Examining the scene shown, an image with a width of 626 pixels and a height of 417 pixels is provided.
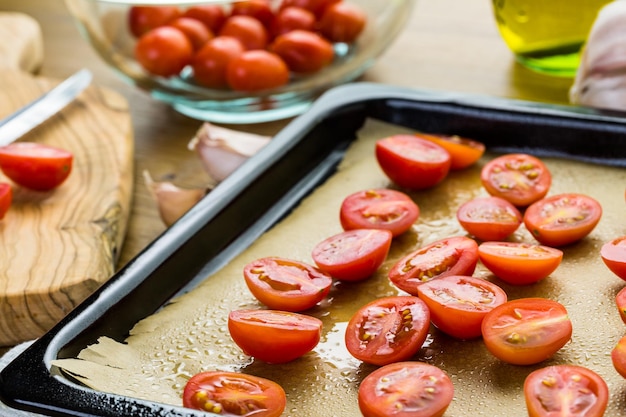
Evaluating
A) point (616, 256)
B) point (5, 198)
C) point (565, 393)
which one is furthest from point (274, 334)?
point (5, 198)

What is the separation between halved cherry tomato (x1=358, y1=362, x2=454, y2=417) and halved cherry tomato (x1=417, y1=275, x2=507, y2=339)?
106 millimetres

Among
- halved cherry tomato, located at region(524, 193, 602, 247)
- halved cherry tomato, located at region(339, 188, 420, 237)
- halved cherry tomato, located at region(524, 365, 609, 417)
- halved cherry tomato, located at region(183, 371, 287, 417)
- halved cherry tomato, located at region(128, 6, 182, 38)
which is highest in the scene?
halved cherry tomato, located at region(128, 6, 182, 38)

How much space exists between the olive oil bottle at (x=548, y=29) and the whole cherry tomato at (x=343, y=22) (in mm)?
299

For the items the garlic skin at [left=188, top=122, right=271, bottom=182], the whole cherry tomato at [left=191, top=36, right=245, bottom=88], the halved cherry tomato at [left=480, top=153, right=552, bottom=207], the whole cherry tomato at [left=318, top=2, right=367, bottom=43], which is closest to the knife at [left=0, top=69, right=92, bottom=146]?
the whole cherry tomato at [left=191, top=36, right=245, bottom=88]

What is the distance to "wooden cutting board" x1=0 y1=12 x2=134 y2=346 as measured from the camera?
4.46ft

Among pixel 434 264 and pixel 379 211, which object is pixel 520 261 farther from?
pixel 379 211

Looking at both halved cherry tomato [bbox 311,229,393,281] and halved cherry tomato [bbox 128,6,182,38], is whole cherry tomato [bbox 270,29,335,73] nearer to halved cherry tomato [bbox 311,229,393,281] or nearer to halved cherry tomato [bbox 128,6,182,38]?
halved cherry tomato [bbox 128,6,182,38]

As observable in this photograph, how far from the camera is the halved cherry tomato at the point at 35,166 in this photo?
1.62 metres

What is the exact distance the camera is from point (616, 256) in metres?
1.16

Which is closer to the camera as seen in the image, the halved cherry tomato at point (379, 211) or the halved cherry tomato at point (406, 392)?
the halved cherry tomato at point (406, 392)

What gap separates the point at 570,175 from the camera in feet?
4.83

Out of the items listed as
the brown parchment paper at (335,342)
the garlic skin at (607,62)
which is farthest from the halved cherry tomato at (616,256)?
the garlic skin at (607,62)

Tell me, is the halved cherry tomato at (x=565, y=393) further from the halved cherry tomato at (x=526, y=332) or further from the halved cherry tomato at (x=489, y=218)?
the halved cherry tomato at (x=489, y=218)

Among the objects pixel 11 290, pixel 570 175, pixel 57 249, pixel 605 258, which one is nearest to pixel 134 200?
pixel 57 249
